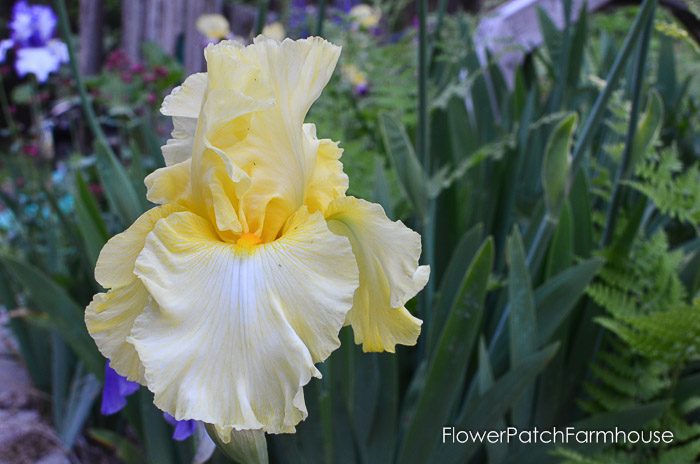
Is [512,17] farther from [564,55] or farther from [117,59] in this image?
[117,59]

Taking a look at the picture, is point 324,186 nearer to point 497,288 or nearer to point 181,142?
point 181,142

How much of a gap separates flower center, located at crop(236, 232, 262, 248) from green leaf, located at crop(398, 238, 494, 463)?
428mm

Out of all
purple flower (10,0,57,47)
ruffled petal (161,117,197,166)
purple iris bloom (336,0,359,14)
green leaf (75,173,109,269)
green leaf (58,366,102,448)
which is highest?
purple flower (10,0,57,47)

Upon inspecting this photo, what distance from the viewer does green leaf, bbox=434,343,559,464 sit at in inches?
38.9

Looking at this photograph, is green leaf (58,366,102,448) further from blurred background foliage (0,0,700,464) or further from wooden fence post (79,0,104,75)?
wooden fence post (79,0,104,75)

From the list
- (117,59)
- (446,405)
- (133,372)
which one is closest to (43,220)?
(117,59)

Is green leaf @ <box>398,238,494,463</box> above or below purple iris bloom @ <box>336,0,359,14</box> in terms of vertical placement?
below

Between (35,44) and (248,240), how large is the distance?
1.91 m

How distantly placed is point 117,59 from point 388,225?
7.16 feet

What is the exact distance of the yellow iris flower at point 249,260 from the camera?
1.66 ft

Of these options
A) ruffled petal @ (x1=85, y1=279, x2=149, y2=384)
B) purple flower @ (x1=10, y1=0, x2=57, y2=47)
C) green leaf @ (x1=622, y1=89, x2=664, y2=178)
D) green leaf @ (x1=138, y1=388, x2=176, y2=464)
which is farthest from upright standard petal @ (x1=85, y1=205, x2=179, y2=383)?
purple flower @ (x1=10, y1=0, x2=57, y2=47)

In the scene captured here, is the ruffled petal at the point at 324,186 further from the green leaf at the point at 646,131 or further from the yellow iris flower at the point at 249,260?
the green leaf at the point at 646,131

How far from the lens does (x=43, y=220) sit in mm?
1994

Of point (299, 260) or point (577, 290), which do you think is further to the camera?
point (577, 290)
